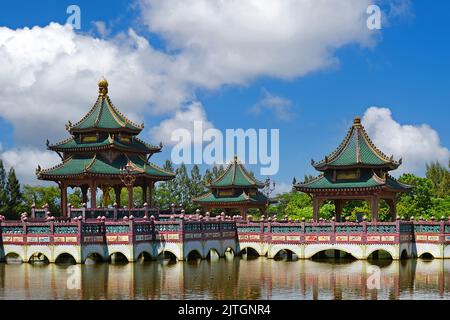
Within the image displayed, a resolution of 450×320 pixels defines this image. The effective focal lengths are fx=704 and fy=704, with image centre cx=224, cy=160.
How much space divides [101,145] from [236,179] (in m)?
18.6

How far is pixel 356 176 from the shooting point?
2184 inches

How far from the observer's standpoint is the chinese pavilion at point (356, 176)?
180 ft

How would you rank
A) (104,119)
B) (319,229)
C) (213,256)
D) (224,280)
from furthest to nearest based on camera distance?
(104,119) < (213,256) < (319,229) < (224,280)

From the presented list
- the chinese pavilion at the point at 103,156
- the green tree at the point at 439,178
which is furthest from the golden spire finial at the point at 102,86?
the green tree at the point at 439,178

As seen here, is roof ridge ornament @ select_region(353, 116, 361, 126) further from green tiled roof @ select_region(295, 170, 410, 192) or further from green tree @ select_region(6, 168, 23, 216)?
green tree @ select_region(6, 168, 23, 216)

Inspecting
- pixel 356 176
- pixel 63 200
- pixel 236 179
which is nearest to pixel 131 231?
pixel 63 200

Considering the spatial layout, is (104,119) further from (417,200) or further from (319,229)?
(417,200)

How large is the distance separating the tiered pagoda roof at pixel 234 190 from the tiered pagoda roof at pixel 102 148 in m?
9.38

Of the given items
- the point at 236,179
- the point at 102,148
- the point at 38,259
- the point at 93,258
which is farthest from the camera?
the point at 236,179

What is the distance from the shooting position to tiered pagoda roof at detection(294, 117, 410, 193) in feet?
180

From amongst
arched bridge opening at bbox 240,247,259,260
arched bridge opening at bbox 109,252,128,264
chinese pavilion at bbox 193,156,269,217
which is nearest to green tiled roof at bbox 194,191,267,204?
chinese pavilion at bbox 193,156,269,217

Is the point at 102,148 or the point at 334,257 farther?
the point at 102,148
